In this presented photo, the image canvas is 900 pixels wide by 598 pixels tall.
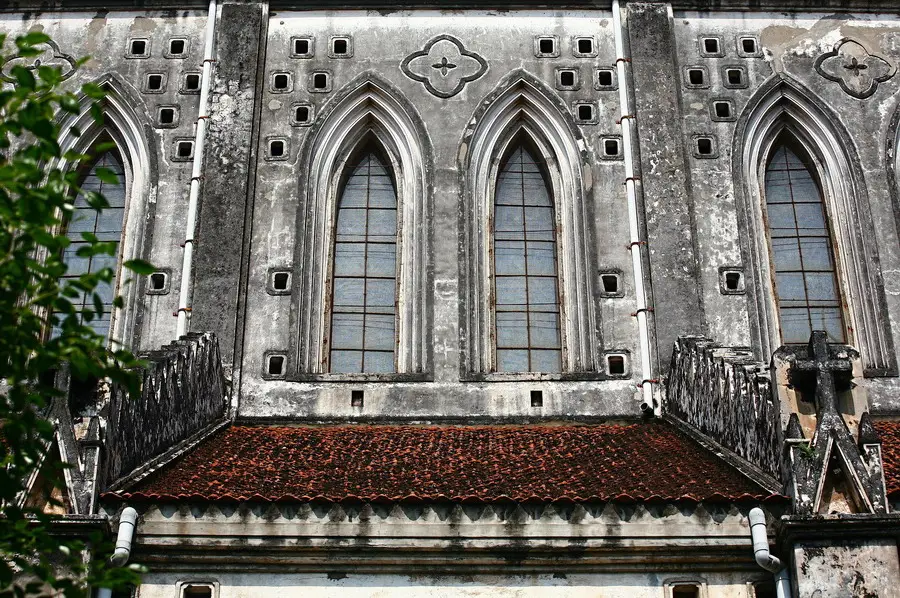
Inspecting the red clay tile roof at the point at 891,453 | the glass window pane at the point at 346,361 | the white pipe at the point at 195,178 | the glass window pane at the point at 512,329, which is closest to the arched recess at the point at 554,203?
the glass window pane at the point at 512,329

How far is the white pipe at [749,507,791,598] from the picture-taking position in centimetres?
1683

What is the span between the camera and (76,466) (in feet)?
56.2

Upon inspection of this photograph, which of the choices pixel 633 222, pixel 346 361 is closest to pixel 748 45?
pixel 633 222

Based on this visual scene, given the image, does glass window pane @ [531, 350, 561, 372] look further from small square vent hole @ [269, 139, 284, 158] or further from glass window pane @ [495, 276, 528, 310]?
small square vent hole @ [269, 139, 284, 158]

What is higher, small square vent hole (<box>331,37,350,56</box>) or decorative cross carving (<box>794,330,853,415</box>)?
small square vent hole (<box>331,37,350,56</box>)

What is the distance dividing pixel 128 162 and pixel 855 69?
38.6ft

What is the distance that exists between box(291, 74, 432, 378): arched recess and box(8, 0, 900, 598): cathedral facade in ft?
0.15

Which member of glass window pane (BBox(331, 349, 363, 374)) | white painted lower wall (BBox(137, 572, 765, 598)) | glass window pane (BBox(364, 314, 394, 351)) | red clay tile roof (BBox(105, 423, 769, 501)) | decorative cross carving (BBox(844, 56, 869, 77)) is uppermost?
decorative cross carving (BBox(844, 56, 869, 77))

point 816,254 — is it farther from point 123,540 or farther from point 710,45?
point 123,540

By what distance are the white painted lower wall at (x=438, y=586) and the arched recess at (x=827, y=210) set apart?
654cm

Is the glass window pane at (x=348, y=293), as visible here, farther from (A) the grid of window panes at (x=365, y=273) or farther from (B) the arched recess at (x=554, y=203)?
(B) the arched recess at (x=554, y=203)

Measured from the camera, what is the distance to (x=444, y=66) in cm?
2531

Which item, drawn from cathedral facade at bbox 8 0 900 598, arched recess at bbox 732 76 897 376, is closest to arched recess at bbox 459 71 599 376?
cathedral facade at bbox 8 0 900 598

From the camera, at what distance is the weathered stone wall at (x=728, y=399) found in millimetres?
18484
